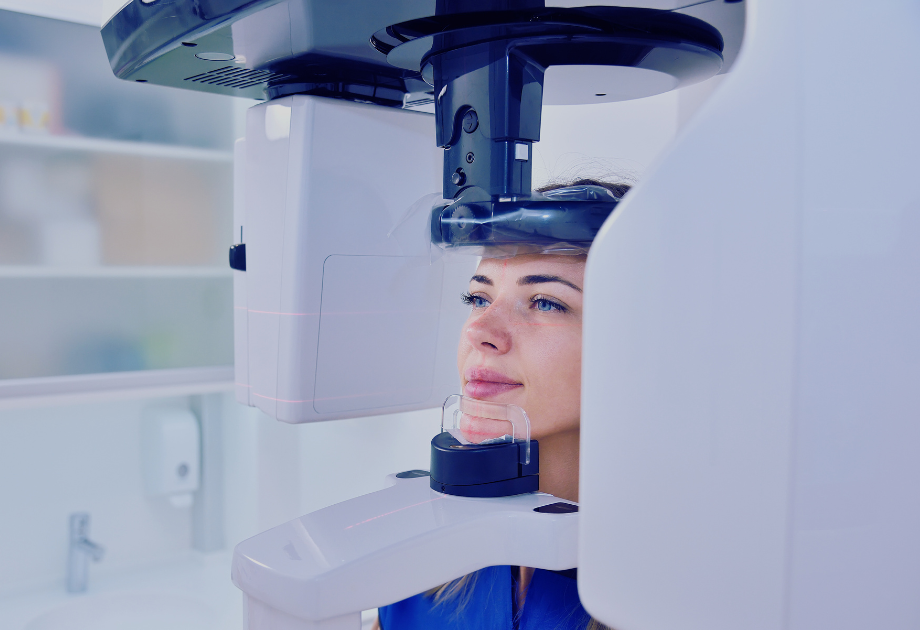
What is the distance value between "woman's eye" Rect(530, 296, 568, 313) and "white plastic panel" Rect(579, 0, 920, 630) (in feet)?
1.25

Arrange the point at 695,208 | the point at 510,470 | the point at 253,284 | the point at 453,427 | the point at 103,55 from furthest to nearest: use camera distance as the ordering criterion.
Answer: the point at 103,55 → the point at 253,284 → the point at 453,427 → the point at 510,470 → the point at 695,208

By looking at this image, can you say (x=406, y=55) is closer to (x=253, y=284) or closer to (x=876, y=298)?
(x=253, y=284)

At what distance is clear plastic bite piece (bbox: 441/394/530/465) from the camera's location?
72 centimetres

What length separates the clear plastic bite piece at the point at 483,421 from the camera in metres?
0.72

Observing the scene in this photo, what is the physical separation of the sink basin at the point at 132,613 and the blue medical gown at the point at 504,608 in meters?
1.29

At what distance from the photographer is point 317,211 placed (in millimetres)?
855

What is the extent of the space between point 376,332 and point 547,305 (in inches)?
9.0

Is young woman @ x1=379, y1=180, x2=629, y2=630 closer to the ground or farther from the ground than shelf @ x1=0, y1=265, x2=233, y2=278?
closer to the ground

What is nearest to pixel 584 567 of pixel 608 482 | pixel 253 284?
pixel 608 482

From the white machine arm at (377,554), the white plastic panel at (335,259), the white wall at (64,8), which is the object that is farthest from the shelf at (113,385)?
Answer: the white machine arm at (377,554)

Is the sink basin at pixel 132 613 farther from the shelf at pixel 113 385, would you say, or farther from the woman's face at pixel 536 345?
the woman's face at pixel 536 345

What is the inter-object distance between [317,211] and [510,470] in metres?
0.37

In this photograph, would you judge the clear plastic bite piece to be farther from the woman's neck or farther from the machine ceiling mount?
the machine ceiling mount

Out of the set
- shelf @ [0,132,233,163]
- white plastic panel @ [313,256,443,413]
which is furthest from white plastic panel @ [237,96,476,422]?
shelf @ [0,132,233,163]
